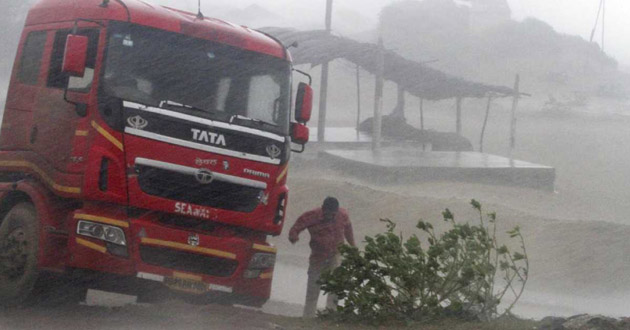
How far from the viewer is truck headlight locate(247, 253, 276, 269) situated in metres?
9.16

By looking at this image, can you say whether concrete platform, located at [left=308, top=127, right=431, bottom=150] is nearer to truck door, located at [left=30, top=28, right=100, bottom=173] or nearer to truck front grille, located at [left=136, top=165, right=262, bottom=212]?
truck door, located at [left=30, top=28, right=100, bottom=173]

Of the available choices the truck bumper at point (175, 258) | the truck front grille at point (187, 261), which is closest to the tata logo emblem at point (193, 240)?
the truck bumper at point (175, 258)

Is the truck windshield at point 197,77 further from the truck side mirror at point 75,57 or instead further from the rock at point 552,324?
the rock at point 552,324

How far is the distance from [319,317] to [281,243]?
11.4 meters

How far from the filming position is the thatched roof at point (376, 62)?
29.7 m

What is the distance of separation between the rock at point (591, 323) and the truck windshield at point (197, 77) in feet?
12.6

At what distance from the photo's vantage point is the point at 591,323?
21.4 feet

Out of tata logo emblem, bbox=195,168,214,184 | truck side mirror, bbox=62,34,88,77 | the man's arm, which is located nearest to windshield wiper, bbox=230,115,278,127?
tata logo emblem, bbox=195,168,214,184

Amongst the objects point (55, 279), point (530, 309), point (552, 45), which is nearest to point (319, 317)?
point (55, 279)

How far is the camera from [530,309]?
1410 cm

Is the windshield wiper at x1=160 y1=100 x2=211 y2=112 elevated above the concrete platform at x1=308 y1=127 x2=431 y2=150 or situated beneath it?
situated beneath

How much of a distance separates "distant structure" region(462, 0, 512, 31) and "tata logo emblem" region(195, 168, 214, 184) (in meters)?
89.7

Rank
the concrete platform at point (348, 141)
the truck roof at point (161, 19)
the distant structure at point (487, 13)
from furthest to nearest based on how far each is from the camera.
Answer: the distant structure at point (487, 13)
the concrete platform at point (348, 141)
the truck roof at point (161, 19)

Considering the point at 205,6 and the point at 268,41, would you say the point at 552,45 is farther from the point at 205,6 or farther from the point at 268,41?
the point at 268,41
